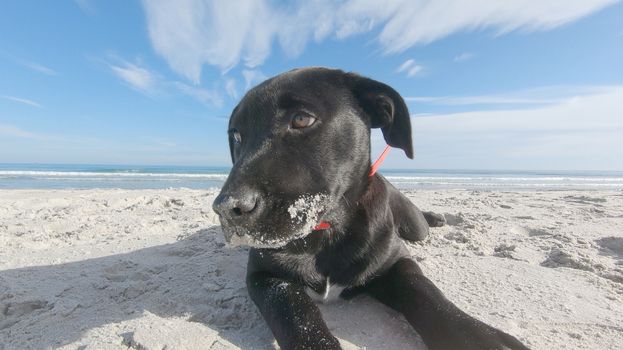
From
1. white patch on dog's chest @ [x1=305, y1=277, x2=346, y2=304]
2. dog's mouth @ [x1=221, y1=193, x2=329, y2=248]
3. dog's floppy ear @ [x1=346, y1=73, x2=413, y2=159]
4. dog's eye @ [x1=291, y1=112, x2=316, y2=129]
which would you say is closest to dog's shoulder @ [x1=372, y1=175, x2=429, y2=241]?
dog's floppy ear @ [x1=346, y1=73, x2=413, y2=159]

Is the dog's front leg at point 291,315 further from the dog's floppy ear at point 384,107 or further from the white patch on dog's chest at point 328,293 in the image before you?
the dog's floppy ear at point 384,107

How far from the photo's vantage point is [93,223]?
15.7 feet

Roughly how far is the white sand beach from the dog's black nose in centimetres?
67

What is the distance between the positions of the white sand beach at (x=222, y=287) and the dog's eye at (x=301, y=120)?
1.12 metres

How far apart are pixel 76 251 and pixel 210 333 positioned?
2.60 m

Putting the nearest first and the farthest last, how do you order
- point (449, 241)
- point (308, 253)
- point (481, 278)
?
1. point (308, 253)
2. point (481, 278)
3. point (449, 241)

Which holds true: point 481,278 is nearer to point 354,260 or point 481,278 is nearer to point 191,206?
point 354,260

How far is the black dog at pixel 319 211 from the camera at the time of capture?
1.54 metres

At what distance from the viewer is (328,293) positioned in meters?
2.13

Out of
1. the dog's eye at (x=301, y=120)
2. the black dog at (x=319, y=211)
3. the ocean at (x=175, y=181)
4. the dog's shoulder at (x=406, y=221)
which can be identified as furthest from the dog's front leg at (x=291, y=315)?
the ocean at (x=175, y=181)

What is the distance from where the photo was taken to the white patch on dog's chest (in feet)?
6.81

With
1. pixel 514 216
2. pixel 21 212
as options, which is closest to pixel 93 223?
pixel 21 212

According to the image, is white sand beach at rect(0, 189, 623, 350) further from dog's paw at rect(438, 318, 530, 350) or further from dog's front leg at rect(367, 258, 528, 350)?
dog's paw at rect(438, 318, 530, 350)

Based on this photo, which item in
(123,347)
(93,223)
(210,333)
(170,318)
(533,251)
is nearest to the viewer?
(123,347)
